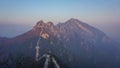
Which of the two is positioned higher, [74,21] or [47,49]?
[74,21]

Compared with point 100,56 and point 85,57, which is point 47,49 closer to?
point 85,57

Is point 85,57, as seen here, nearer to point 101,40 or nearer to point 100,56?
point 100,56

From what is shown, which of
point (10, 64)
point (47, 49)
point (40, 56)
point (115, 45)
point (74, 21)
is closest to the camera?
point (10, 64)

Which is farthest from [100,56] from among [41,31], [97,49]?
[41,31]

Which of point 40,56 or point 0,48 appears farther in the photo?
point 0,48

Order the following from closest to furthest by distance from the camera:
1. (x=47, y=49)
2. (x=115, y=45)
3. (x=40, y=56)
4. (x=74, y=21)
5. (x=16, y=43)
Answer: (x=40, y=56) < (x=47, y=49) < (x=16, y=43) < (x=74, y=21) < (x=115, y=45)

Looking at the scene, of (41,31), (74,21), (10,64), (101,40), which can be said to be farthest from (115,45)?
(10,64)

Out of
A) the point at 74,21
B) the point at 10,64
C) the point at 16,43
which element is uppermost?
the point at 74,21
